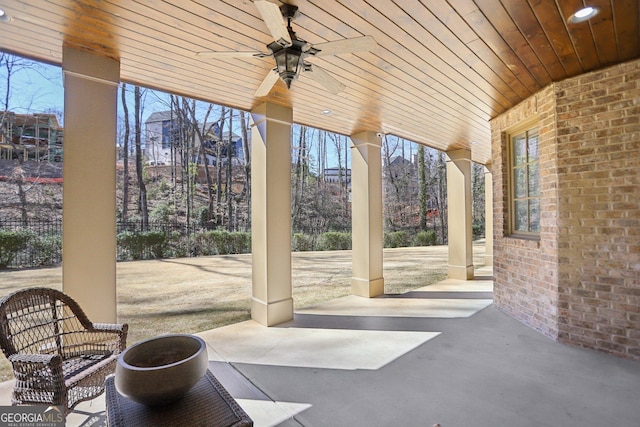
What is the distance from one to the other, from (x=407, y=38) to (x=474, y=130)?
3.38 metres

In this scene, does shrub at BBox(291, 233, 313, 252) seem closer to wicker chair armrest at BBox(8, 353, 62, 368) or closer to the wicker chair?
the wicker chair

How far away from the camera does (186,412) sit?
1.39 m

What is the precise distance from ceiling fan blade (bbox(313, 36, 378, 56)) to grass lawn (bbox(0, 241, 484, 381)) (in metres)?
3.51

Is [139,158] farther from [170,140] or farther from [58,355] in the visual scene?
[58,355]

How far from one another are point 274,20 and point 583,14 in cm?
210

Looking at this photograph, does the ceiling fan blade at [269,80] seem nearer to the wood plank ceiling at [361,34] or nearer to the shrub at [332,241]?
the wood plank ceiling at [361,34]

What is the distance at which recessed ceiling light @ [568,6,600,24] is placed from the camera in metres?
2.19

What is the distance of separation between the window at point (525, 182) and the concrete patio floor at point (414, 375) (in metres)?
1.25

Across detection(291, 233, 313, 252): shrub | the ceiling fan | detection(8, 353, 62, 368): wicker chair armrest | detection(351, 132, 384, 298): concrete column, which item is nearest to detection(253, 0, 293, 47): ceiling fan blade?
the ceiling fan

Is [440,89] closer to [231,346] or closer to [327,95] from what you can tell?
[327,95]

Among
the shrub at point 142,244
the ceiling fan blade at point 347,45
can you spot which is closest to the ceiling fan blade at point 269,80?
the ceiling fan blade at point 347,45

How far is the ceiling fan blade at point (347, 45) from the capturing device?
6.59 ft

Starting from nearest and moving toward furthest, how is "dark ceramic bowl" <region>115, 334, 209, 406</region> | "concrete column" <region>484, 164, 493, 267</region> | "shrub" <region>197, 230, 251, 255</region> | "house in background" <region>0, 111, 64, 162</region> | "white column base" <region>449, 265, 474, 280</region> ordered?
"dark ceramic bowl" <region>115, 334, 209, 406</region>, "white column base" <region>449, 265, 474, 280</region>, "concrete column" <region>484, 164, 493, 267</region>, "house in background" <region>0, 111, 64, 162</region>, "shrub" <region>197, 230, 251, 255</region>

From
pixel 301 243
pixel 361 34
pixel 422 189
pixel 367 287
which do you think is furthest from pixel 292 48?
pixel 422 189
